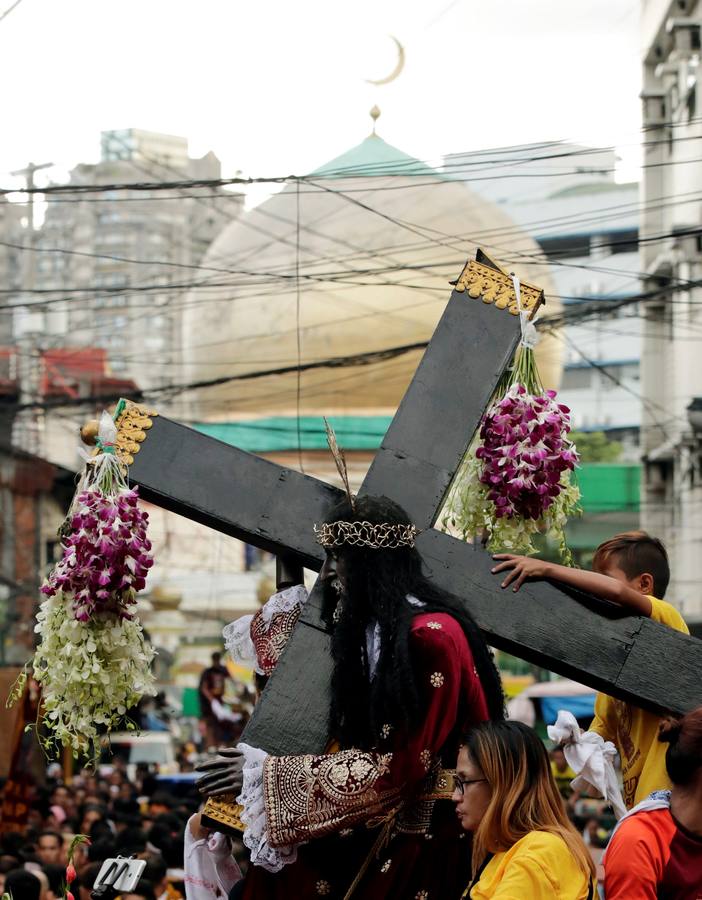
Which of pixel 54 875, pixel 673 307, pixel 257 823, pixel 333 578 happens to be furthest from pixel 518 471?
pixel 673 307

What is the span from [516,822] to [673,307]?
2213 cm

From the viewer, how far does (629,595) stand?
502 cm

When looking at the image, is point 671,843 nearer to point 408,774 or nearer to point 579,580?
point 408,774

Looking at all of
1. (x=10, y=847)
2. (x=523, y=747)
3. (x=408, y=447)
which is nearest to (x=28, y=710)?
(x=10, y=847)

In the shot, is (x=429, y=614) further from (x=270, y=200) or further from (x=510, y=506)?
(x=270, y=200)

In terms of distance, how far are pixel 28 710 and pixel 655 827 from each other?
1016 cm

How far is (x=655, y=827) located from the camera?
403 centimetres

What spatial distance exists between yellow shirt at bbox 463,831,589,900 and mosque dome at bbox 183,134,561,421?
1785 centimetres

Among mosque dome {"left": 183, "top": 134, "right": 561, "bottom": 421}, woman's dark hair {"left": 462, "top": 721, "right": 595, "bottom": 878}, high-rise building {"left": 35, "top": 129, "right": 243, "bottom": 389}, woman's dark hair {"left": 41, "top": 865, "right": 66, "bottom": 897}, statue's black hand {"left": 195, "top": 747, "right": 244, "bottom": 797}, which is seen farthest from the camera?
high-rise building {"left": 35, "top": 129, "right": 243, "bottom": 389}

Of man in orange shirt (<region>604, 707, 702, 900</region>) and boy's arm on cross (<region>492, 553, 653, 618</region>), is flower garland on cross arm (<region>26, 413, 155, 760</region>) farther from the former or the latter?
man in orange shirt (<region>604, 707, 702, 900</region>)

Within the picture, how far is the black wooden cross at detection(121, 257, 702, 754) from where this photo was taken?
4.96 m

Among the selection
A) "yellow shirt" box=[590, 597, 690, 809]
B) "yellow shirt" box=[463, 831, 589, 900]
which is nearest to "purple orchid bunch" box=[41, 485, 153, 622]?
"yellow shirt" box=[590, 597, 690, 809]

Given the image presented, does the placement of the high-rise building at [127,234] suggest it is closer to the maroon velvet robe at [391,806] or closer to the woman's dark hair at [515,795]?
the maroon velvet robe at [391,806]

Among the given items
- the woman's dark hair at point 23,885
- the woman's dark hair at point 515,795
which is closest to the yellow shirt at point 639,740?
the woman's dark hair at point 515,795
